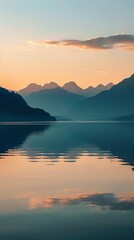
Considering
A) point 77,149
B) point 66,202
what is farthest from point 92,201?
point 77,149

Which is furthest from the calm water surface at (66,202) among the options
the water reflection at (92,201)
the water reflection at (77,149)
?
the water reflection at (77,149)

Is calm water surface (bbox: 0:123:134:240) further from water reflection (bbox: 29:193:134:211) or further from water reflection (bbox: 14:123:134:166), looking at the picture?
water reflection (bbox: 14:123:134:166)

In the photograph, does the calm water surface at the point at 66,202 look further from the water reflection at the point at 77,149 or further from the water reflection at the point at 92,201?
the water reflection at the point at 77,149

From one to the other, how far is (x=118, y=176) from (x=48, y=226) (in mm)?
18519

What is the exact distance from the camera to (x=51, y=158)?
182 feet

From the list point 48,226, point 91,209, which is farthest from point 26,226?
point 91,209

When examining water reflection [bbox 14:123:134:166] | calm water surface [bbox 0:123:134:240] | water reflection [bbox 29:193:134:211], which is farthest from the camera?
water reflection [bbox 14:123:134:166]

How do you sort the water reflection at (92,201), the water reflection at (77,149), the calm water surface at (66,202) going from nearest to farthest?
Answer: the calm water surface at (66,202)
the water reflection at (92,201)
the water reflection at (77,149)

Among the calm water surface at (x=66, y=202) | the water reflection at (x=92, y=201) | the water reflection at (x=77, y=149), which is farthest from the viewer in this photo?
the water reflection at (x=77, y=149)

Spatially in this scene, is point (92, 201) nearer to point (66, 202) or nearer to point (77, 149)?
point (66, 202)

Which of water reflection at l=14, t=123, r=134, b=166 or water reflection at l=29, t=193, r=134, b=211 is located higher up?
water reflection at l=14, t=123, r=134, b=166

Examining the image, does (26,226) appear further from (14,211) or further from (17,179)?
(17,179)

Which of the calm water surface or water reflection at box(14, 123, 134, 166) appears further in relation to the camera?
water reflection at box(14, 123, 134, 166)

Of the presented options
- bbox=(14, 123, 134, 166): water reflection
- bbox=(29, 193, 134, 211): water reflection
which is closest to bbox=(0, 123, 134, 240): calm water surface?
bbox=(29, 193, 134, 211): water reflection
